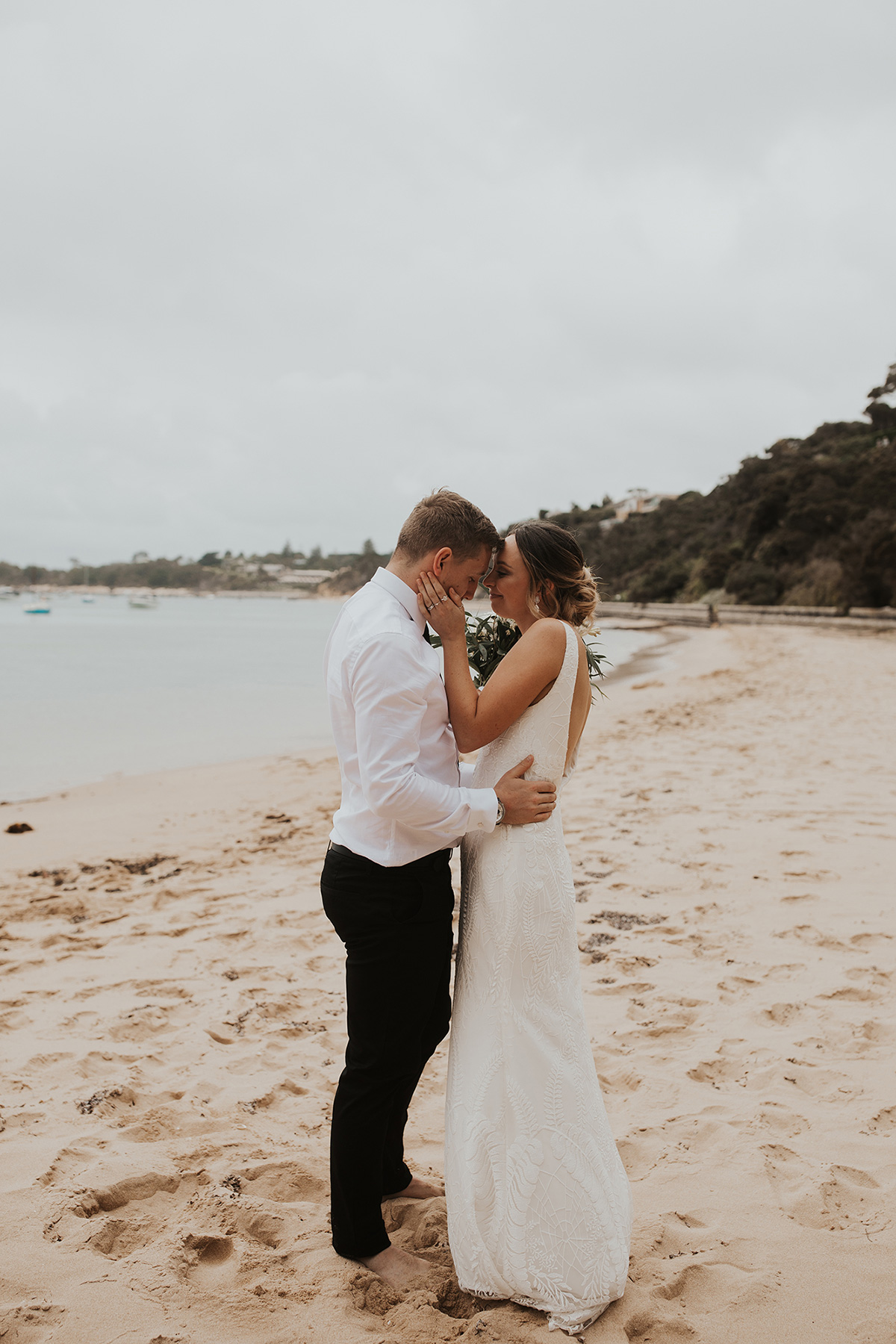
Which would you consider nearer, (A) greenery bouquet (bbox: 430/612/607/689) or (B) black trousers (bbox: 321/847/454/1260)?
(B) black trousers (bbox: 321/847/454/1260)

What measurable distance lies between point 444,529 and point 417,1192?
2.11 meters

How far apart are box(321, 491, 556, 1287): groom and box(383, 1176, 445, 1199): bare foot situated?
0.34 meters

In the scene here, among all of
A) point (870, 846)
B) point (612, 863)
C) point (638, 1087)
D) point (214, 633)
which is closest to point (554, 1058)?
point (638, 1087)

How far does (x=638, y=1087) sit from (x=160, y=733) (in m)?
12.4

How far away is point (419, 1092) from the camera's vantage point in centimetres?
340

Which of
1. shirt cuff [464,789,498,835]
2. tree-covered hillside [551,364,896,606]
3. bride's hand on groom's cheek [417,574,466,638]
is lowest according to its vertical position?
shirt cuff [464,789,498,835]

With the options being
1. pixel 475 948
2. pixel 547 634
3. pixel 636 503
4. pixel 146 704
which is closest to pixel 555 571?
pixel 547 634

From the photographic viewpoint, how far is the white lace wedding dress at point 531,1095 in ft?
7.14

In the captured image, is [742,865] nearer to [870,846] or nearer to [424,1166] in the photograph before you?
[870,846]

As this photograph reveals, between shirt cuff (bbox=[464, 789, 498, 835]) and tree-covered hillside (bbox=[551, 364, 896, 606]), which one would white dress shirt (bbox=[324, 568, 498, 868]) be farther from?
tree-covered hillside (bbox=[551, 364, 896, 606])

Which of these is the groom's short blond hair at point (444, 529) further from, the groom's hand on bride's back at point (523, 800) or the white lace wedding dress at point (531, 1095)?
the groom's hand on bride's back at point (523, 800)

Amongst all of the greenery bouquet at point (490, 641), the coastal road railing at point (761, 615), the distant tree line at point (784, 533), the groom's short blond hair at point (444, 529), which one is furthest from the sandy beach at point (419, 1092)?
the coastal road railing at point (761, 615)

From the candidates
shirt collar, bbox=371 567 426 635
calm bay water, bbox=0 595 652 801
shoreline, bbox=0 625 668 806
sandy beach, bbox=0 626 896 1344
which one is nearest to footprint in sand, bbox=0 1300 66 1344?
sandy beach, bbox=0 626 896 1344

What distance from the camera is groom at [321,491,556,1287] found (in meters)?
2.13
